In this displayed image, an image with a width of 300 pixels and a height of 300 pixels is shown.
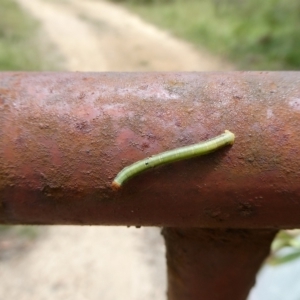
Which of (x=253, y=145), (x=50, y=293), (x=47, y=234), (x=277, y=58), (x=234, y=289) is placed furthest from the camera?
(x=277, y=58)

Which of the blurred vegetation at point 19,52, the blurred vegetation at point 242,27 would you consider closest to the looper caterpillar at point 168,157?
the blurred vegetation at point 19,52

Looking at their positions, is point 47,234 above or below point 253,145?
above

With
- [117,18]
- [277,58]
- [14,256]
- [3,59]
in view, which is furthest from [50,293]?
[117,18]

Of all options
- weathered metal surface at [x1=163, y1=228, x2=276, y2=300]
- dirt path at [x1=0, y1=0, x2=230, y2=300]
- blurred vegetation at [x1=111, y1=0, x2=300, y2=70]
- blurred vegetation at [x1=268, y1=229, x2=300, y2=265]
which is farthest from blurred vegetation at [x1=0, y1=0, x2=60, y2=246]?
blurred vegetation at [x1=111, y1=0, x2=300, y2=70]

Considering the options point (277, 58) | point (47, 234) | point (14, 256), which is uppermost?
point (277, 58)

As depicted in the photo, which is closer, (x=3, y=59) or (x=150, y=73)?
(x=150, y=73)

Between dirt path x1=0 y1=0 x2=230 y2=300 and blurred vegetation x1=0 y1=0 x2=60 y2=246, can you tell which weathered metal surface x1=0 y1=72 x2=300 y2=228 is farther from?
blurred vegetation x1=0 y1=0 x2=60 y2=246

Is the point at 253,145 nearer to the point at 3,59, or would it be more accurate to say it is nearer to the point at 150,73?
the point at 150,73
